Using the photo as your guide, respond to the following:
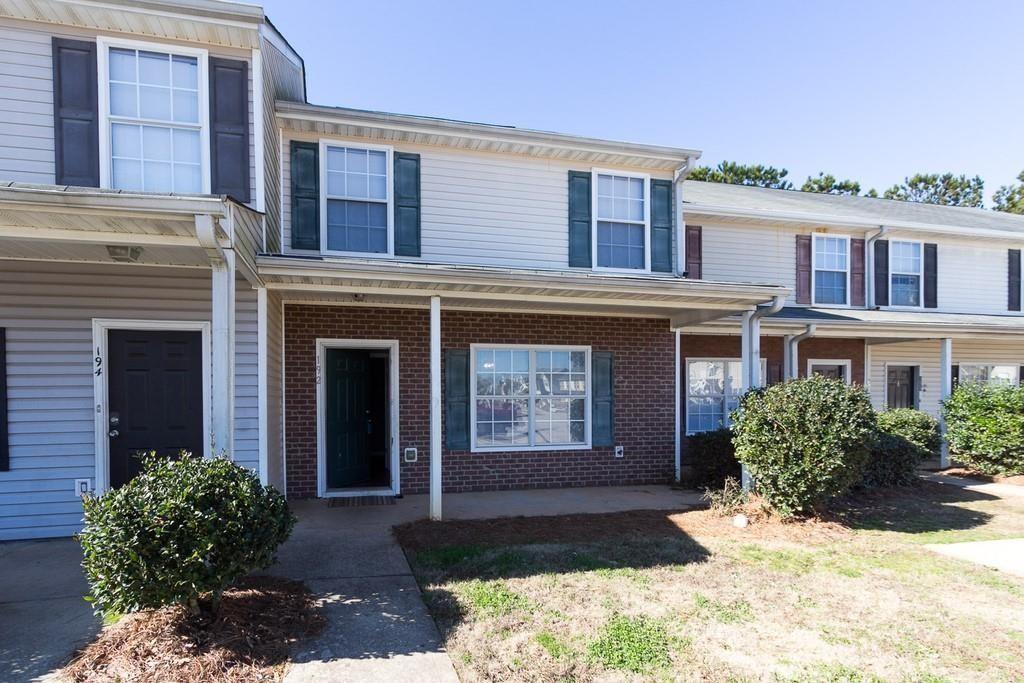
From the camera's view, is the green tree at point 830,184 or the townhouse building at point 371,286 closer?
the townhouse building at point 371,286

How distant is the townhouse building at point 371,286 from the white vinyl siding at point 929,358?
0.06 metres

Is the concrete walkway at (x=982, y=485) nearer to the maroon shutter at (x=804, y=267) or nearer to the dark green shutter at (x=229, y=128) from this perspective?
the maroon shutter at (x=804, y=267)

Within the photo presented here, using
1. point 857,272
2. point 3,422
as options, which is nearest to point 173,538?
point 3,422

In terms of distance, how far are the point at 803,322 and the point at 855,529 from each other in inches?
154

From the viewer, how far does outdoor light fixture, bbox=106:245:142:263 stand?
4.98 metres

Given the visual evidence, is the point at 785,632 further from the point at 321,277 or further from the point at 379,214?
the point at 379,214

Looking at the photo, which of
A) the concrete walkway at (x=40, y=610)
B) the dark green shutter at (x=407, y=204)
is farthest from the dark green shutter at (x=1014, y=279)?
the concrete walkway at (x=40, y=610)

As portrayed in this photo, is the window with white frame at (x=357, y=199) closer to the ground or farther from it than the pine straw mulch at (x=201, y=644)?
farther from it

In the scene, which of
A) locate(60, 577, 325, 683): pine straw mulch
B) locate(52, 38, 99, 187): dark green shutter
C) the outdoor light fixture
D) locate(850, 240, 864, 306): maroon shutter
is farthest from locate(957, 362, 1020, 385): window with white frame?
locate(52, 38, 99, 187): dark green shutter

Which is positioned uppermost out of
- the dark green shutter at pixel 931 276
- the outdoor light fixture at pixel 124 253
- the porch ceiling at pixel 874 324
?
the dark green shutter at pixel 931 276

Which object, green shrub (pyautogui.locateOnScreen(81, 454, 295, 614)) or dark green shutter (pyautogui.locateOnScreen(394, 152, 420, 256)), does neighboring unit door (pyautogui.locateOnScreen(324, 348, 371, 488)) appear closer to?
dark green shutter (pyautogui.locateOnScreen(394, 152, 420, 256))

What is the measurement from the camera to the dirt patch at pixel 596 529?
18.4 ft

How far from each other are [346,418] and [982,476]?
36.7ft

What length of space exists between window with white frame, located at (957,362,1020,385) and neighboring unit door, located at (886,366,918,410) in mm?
1231
